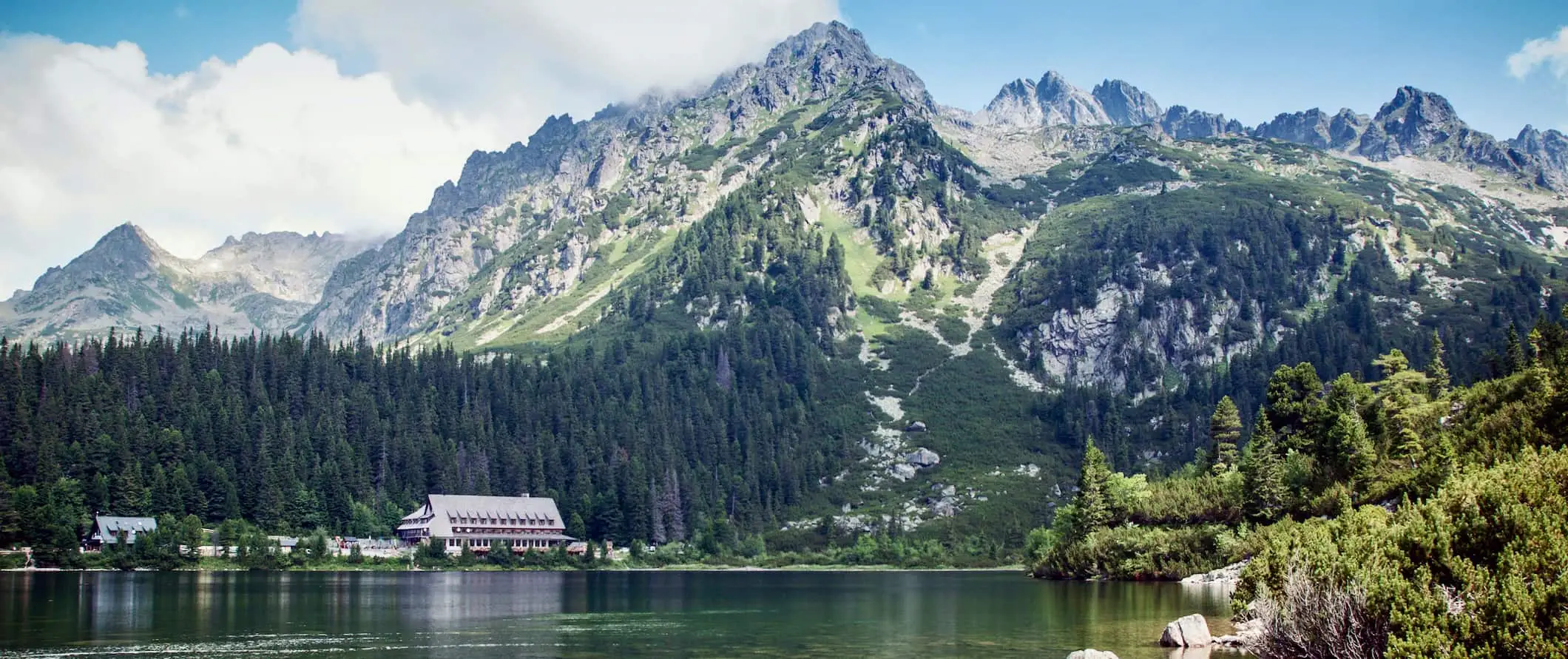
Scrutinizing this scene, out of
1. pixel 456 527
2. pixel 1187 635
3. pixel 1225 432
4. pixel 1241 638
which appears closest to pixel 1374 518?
pixel 1241 638

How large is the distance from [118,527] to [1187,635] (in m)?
146

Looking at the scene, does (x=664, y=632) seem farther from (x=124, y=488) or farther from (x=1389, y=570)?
(x=124, y=488)

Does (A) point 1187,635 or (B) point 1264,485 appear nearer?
(A) point 1187,635

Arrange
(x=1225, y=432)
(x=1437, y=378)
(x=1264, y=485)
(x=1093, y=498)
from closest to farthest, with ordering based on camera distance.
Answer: (x=1264, y=485)
(x=1093, y=498)
(x=1437, y=378)
(x=1225, y=432)

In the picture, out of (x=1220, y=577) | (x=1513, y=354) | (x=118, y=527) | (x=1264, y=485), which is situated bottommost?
(x=1220, y=577)

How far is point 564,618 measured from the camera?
8919cm

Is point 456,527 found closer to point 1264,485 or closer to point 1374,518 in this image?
point 1264,485

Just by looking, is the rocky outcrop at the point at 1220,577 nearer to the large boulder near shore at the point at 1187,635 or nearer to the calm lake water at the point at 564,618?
the calm lake water at the point at 564,618

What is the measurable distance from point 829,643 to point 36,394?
550 feet

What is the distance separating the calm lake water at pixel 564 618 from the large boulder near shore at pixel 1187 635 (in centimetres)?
149

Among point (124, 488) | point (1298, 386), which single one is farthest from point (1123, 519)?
point (124, 488)

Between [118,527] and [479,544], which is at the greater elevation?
[118,527]

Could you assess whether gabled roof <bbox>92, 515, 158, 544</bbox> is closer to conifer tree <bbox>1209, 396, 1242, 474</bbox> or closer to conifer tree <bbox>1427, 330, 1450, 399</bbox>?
conifer tree <bbox>1209, 396, 1242, 474</bbox>

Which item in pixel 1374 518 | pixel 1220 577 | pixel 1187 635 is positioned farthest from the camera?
pixel 1220 577
